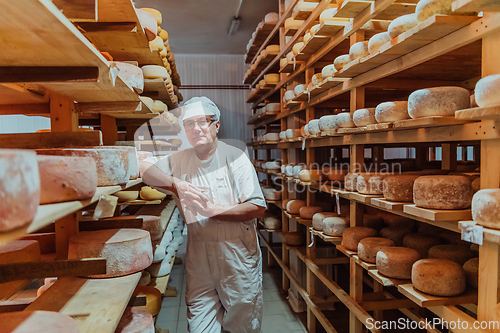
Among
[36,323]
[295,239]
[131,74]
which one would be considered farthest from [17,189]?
[295,239]

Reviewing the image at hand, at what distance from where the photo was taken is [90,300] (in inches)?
51.4

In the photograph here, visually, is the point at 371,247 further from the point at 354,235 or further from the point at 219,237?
the point at 219,237

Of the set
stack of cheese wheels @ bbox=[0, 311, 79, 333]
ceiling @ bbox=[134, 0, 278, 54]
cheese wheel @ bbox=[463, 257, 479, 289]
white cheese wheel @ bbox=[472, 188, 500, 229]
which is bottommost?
cheese wheel @ bbox=[463, 257, 479, 289]

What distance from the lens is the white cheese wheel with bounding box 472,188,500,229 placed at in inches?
46.8

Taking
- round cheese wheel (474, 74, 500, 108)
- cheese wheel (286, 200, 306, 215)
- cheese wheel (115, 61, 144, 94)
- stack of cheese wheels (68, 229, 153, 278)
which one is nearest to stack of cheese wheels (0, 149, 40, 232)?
stack of cheese wheels (68, 229, 153, 278)

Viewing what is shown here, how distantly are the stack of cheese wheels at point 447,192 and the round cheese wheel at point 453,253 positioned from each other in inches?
20.5

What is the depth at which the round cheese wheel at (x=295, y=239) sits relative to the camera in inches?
153

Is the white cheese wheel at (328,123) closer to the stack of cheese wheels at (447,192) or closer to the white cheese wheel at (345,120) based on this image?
the white cheese wheel at (345,120)

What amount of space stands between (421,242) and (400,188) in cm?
57

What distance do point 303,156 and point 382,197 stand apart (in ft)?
8.84

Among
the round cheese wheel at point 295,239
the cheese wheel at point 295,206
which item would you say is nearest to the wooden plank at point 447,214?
the cheese wheel at point 295,206

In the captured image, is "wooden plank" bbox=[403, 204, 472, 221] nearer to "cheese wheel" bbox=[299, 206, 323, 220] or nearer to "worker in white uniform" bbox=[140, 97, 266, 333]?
"worker in white uniform" bbox=[140, 97, 266, 333]

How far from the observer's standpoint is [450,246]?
1.96 m

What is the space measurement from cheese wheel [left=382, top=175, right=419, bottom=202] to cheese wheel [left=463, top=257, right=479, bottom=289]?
410mm
